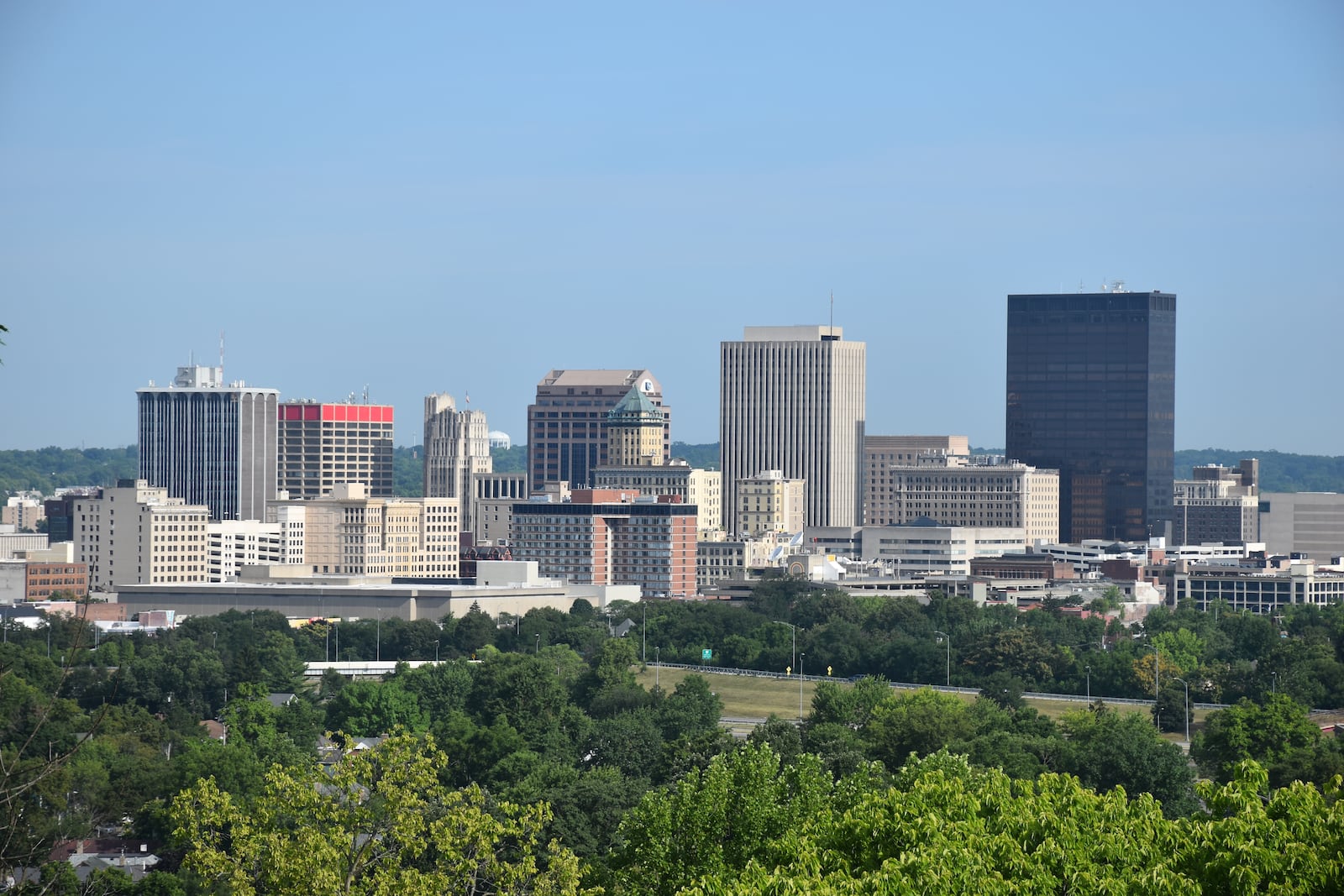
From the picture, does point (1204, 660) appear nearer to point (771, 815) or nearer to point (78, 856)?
point (78, 856)

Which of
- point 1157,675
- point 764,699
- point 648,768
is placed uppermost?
point 1157,675

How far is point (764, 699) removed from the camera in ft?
606

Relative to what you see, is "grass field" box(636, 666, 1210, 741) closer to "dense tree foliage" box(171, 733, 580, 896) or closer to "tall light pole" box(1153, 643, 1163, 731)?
"tall light pole" box(1153, 643, 1163, 731)

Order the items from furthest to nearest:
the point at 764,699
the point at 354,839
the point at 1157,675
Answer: the point at 764,699
the point at 1157,675
the point at 354,839

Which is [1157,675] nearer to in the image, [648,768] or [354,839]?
[648,768]

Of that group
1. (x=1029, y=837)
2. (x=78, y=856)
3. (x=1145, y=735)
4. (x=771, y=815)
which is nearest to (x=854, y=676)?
(x=1145, y=735)

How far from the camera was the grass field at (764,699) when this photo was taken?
168625mm

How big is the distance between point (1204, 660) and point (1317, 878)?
14778 centimetres

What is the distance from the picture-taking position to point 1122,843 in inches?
2208

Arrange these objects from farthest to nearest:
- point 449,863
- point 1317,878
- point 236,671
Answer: point 236,671 → point 449,863 → point 1317,878

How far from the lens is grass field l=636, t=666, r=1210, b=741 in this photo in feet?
553

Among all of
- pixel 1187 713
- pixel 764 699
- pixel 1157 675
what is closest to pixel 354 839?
pixel 1187 713

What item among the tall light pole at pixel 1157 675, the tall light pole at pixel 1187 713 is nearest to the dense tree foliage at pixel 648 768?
the tall light pole at pixel 1157 675

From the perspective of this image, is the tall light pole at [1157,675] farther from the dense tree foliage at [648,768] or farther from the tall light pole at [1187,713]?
the tall light pole at [1187,713]
